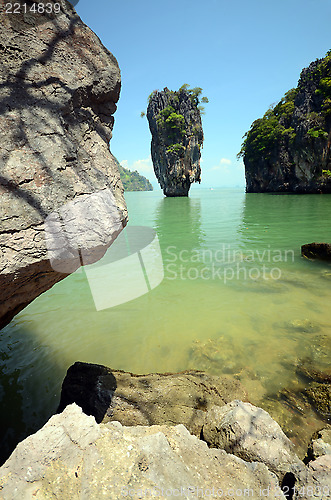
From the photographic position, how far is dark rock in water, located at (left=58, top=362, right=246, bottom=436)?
237 cm

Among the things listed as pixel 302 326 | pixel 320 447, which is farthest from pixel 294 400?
pixel 302 326

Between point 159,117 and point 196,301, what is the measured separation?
147 ft

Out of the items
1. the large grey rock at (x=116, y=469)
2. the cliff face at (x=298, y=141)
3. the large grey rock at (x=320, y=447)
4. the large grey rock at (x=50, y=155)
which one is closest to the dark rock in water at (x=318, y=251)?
the large grey rock at (x=320, y=447)

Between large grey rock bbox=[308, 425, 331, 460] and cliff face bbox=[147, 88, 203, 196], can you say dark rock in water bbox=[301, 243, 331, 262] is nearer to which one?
large grey rock bbox=[308, 425, 331, 460]

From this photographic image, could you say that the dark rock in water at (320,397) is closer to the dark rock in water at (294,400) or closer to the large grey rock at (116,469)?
the dark rock in water at (294,400)

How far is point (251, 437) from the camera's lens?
6.19ft

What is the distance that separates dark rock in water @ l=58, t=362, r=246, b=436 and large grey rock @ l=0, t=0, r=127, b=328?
4.30 ft

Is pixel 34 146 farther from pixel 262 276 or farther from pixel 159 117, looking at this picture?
pixel 159 117

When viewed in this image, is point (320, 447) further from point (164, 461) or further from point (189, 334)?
point (189, 334)

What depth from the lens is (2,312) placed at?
1812mm

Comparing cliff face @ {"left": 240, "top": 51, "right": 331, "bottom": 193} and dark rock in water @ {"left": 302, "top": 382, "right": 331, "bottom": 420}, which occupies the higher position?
cliff face @ {"left": 240, "top": 51, "right": 331, "bottom": 193}

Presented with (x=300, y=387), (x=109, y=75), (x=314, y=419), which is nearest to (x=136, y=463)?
(x=314, y=419)

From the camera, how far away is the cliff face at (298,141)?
1123 inches

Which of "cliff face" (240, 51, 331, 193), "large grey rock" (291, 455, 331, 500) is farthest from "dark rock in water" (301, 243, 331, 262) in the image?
"cliff face" (240, 51, 331, 193)
